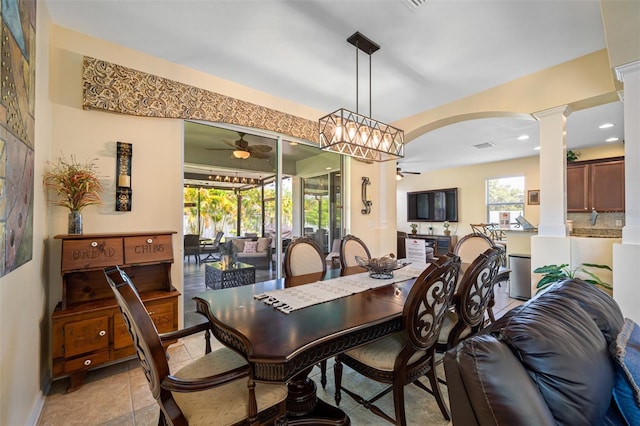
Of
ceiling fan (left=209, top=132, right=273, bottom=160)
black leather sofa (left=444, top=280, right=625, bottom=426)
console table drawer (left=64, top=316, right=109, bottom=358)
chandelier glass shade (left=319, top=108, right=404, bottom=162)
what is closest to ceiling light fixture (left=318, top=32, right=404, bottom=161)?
chandelier glass shade (left=319, top=108, right=404, bottom=162)

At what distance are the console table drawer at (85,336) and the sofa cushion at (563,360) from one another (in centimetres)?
273

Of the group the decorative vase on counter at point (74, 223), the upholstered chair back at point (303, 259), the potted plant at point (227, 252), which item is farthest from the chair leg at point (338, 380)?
the potted plant at point (227, 252)

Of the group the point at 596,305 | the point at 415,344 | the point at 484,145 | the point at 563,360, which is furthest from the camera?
the point at 484,145

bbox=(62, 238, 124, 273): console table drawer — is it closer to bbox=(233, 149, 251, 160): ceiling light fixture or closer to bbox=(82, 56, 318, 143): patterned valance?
bbox=(82, 56, 318, 143): patterned valance

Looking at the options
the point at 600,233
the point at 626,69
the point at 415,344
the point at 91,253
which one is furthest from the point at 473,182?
the point at 91,253

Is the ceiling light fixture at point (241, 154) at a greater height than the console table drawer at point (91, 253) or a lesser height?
greater

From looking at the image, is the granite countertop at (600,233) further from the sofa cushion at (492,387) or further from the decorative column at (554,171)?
the sofa cushion at (492,387)

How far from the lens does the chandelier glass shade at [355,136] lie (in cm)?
231

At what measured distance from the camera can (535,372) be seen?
0.76m

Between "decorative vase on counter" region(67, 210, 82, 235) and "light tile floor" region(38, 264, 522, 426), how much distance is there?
1.21 m

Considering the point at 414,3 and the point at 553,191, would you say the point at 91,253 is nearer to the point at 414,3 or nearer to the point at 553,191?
the point at 414,3

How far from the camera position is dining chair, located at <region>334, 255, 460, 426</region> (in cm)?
147

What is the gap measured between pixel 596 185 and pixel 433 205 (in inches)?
151

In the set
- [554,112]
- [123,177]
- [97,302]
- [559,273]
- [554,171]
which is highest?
[554,112]
